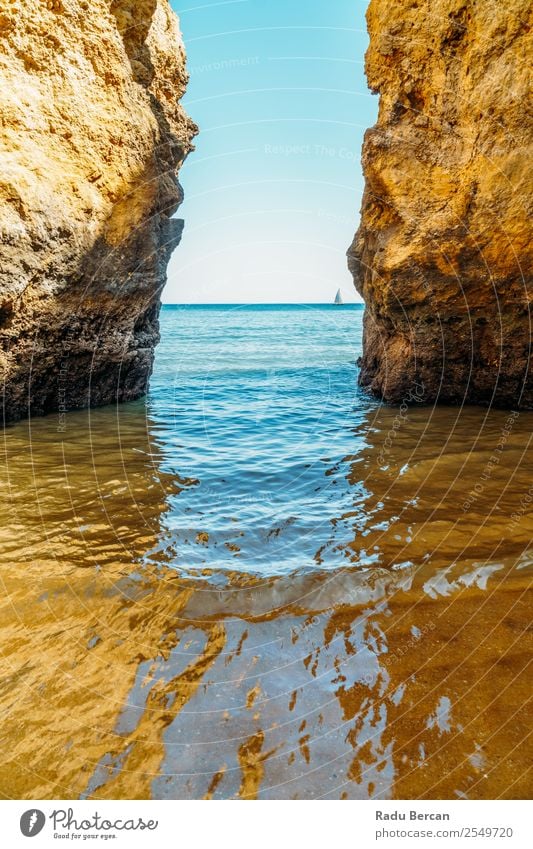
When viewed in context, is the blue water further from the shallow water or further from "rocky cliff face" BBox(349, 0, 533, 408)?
"rocky cliff face" BBox(349, 0, 533, 408)

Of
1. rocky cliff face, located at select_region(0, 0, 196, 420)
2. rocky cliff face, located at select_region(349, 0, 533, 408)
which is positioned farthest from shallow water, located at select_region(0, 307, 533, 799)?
rocky cliff face, located at select_region(349, 0, 533, 408)

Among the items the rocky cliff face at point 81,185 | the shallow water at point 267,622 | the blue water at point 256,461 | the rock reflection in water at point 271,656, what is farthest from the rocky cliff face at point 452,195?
the rock reflection in water at point 271,656

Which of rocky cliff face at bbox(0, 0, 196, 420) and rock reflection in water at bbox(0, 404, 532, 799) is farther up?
rocky cliff face at bbox(0, 0, 196, 420)

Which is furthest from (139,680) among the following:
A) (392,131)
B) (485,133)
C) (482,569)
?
(392,131)

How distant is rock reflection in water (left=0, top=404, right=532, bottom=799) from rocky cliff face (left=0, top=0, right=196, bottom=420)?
4021mm

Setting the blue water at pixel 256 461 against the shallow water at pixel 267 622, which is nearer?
the shallow water at pixel 267 622

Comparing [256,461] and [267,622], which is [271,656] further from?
[256,461]

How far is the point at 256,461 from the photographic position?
7.25m

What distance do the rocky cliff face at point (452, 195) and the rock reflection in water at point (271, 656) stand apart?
4.65 metres

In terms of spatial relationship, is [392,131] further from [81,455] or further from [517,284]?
[81,455]

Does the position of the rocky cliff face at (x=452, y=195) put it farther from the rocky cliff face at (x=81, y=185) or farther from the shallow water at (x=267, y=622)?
the rocky cliff face at (x=81, y=185)

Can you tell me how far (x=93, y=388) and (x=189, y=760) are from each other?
9.03 metres

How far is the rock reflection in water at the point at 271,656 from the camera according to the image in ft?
7.84

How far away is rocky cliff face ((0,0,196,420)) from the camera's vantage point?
781 centimetres
